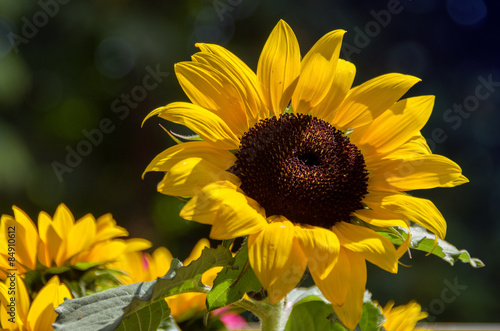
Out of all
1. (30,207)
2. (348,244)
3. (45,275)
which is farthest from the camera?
(30,207)

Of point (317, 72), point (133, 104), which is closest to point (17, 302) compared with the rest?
point (317, 72)

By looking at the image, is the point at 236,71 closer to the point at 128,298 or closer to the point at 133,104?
the point at 128,298

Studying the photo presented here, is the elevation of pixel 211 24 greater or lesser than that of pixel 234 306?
greater

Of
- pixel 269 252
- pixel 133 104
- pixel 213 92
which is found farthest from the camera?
pixel 133 104

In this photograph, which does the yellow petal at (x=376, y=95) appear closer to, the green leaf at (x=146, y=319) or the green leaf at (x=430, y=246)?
the green leaf at (x=430, y=246)

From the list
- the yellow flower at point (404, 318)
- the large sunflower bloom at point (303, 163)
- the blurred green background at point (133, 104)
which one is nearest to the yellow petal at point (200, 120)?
the large sunflower bloom at point (303, 163)

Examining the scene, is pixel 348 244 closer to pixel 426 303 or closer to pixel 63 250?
pixel 63 250

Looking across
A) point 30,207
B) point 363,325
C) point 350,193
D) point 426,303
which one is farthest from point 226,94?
point 426,303
